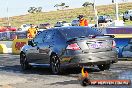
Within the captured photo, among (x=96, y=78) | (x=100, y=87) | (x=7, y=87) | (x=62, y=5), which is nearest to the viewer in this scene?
(x=100, y=87)

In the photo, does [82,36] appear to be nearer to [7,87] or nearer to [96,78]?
[96,78]

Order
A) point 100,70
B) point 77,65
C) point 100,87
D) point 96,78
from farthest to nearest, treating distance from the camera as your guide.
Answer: point 100,70 → point 77,65 → point 96,78 → point 100,87

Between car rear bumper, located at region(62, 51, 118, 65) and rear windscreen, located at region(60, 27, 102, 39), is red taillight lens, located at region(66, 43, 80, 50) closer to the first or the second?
car rear bumper, located at region(62, 51, 118, 65)

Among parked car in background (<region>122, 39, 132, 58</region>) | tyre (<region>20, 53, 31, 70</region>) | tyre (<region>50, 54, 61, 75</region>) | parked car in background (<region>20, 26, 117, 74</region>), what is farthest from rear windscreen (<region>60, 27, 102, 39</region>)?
parked car in background (<region>122, 39, 132, 58</region>)

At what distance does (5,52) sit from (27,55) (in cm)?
1336

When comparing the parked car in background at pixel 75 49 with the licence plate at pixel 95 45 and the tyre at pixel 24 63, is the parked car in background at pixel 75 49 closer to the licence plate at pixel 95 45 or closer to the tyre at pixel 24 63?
the licence plate at pixel 95 45

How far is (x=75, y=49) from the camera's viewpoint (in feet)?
39.8

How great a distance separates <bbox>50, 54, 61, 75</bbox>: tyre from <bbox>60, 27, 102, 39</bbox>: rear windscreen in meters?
0.70

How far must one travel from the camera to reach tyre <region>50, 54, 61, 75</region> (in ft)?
41.4

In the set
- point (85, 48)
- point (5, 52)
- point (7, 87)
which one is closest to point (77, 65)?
point (85, 48)

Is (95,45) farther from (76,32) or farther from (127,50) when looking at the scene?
(127,50)

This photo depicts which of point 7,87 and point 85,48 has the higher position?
point 85,48

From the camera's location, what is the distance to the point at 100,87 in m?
9.49

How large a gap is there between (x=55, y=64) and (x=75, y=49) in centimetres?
96
